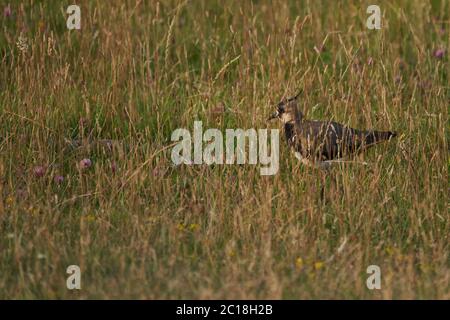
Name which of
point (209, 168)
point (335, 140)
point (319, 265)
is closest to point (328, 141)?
point (335, 140)

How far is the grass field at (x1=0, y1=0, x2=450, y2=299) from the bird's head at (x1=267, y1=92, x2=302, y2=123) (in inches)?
6.6

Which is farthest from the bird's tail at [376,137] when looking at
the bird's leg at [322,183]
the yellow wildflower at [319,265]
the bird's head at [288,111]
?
the yellow wildflower at [319,265]

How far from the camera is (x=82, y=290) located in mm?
4750

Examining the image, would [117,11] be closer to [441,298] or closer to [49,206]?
[49,206]

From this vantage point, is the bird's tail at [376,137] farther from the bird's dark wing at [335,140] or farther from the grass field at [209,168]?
the grass field at [209,168]

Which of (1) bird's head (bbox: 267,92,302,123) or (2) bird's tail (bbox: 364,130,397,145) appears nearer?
(2) bird's tail (bbox: 364,130,397,145)

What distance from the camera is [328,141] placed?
19.5ft

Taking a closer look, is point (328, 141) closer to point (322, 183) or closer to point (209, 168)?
point (322, 183)

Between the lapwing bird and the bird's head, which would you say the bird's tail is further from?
the bird's head

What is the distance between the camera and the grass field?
4.92 metres

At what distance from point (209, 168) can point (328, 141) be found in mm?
730

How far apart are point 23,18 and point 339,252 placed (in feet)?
11.4

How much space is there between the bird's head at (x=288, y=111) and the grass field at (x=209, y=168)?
0.17m

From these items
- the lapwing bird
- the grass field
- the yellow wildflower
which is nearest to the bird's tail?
the lapwing bird
